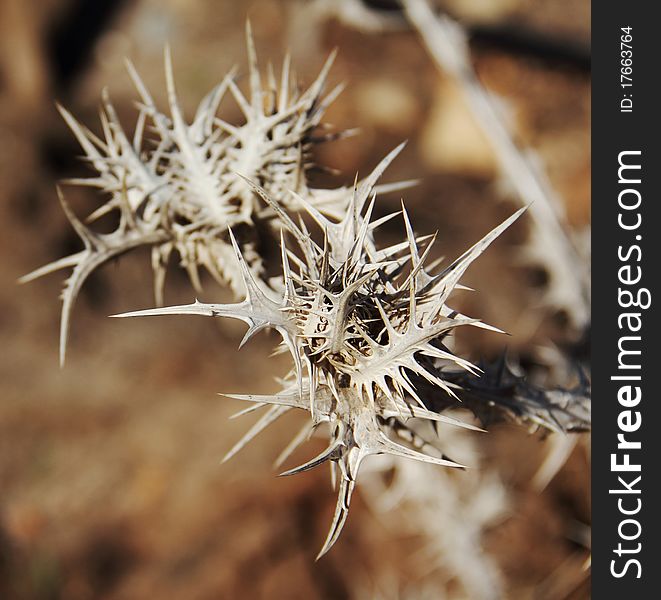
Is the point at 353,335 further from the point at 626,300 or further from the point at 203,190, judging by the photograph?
the point at 626,300

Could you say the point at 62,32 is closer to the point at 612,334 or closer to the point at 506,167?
the point at 506,167

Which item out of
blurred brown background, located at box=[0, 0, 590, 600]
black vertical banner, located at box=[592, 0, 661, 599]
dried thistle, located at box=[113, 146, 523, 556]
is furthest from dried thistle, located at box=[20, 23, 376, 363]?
blurred brown background, located at box=[0, 0, 590, 600]

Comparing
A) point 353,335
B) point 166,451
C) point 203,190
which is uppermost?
point 203,190

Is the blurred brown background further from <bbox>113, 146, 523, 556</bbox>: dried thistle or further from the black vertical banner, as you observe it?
<bbox>113, 146, 523, 556</bbox>: dried thistle

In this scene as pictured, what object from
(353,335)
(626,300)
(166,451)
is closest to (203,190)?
(353,335)

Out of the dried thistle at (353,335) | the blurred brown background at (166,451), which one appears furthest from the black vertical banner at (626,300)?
the blurred brown background at (166,451)
